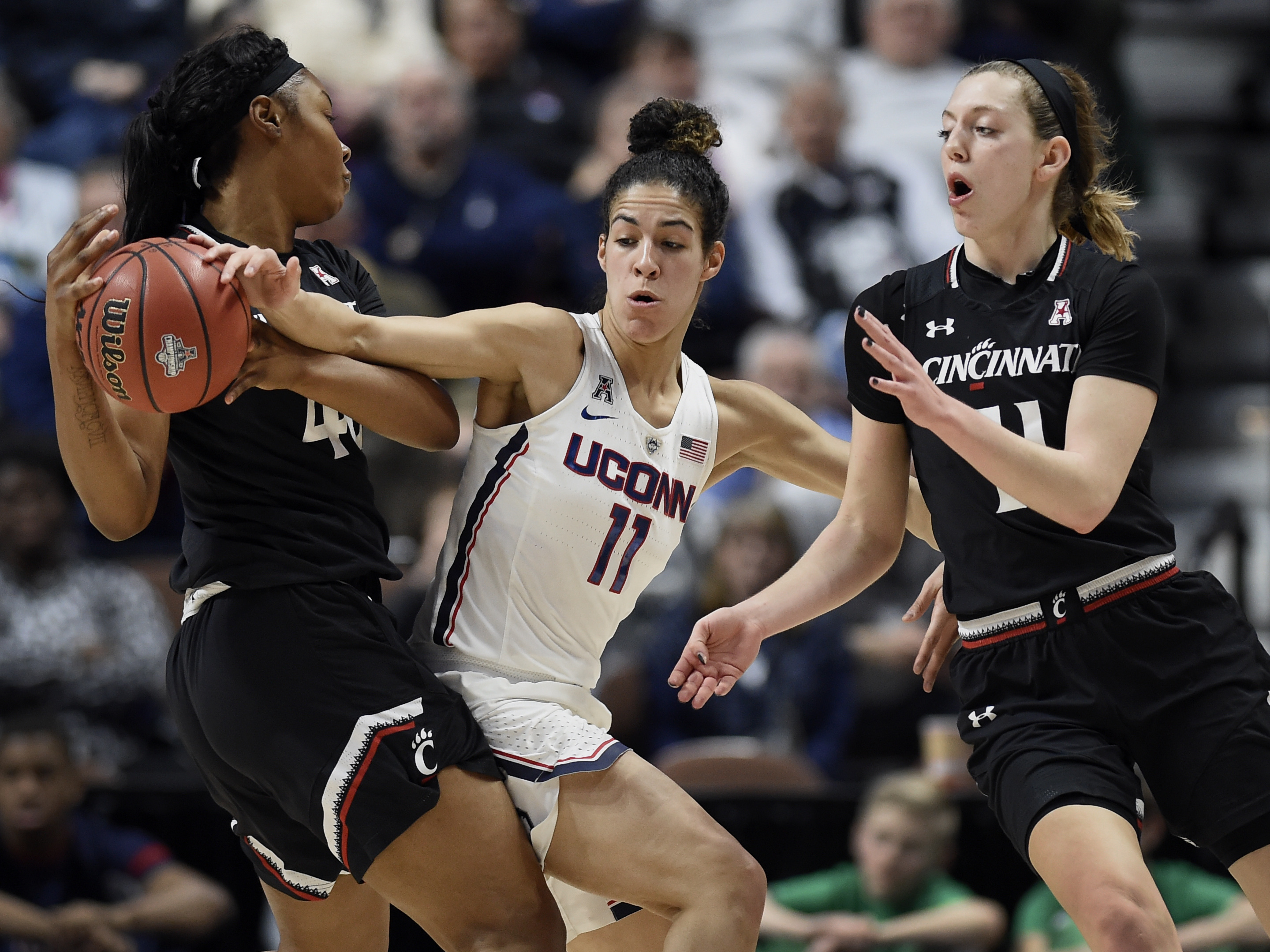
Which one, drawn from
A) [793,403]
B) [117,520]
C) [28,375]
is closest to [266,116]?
[117,520]

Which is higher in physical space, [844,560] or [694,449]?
[694,449]

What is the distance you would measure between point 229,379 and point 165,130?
1.99 ft

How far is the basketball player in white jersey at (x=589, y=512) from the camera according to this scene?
3.21 meters

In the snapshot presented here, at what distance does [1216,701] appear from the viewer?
3250 mm

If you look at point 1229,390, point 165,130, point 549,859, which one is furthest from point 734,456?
point 1229,390

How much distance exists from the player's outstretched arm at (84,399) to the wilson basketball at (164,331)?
0.13ft

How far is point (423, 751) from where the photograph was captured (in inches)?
125

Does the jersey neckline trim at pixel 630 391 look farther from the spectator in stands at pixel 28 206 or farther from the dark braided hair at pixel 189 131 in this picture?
the spectator in stands at pixel 28 206

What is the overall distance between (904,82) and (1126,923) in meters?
7.02

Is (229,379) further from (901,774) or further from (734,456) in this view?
(901,774)

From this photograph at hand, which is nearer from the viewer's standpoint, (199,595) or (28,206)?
(199,595)

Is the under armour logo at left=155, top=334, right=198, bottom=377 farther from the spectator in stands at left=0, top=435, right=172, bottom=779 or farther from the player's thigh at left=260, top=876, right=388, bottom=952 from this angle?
the spectator in stands at left=0, top=435, right=172, bottom=779

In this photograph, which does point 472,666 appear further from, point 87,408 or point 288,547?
point 87,408

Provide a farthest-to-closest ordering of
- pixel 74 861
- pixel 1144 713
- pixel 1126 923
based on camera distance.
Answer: pixel 74 861
pixel 1144 713
pixel 1126 923
